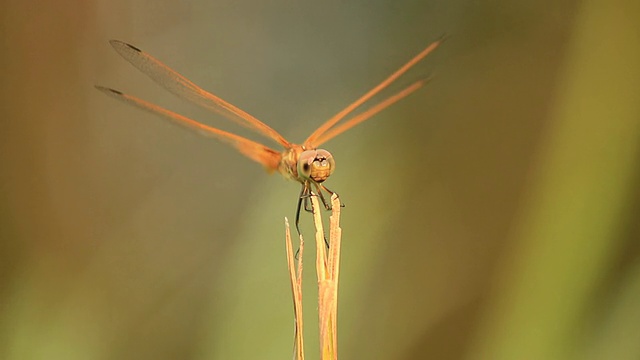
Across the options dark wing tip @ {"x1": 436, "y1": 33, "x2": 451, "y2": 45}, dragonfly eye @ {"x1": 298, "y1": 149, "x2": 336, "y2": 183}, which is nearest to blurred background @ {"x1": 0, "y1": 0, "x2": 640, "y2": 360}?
dark wing tip @ {"x1": 436, "y1": 33, "x2": 451, "y2": 45}

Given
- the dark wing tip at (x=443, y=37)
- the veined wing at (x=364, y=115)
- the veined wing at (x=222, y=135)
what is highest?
the dark wing tip at (x=443, y=37)

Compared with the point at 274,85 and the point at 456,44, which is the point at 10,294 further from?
the point at 456,44

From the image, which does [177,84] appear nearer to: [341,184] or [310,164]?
[310,164]

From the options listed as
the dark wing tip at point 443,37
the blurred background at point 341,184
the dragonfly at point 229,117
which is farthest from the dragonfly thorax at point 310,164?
the dark wing tip at point 443,37

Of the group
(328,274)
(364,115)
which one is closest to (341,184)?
(364,115)

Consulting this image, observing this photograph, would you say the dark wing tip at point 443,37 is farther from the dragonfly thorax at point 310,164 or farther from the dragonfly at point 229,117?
the dragonfly thorax at point 310,164
